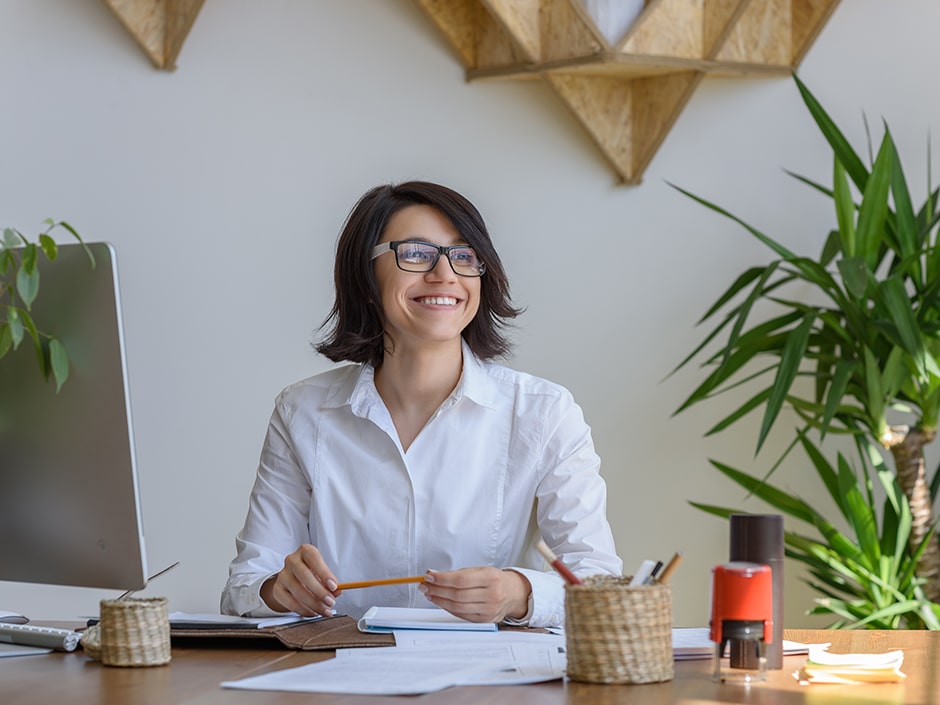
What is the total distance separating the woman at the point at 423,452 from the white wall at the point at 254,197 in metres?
1.30

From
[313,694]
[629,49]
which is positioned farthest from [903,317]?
[313,694]

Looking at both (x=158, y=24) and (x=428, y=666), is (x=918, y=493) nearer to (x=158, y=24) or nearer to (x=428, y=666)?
(x=428, y=666)

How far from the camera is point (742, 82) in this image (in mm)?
3279

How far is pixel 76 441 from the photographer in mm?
1422

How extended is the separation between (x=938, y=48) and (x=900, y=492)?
1181 mm

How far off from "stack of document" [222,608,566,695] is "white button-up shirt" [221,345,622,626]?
387mm

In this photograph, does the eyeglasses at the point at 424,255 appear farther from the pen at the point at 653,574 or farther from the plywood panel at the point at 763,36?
the plywood panel at the point at 763,36

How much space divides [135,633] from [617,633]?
56 centimetres

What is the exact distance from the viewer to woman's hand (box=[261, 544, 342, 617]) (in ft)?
5.38

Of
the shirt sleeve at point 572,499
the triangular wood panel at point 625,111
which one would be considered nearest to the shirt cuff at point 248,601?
the shirt sleeve at point 572,499

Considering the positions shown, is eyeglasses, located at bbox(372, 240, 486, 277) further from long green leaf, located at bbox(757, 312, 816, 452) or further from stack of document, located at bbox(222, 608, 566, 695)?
long green leaf, located at bbox(757, 312, 816, 452)

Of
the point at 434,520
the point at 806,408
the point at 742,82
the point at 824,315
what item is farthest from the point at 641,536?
the point at 434,520

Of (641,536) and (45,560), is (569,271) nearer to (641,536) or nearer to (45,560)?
(641,536)

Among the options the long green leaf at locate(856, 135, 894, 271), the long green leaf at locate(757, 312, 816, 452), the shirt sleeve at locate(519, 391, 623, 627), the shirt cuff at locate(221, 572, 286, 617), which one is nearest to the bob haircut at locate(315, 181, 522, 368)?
the shirt sleeve at locate(519, 391, 623, 627)
